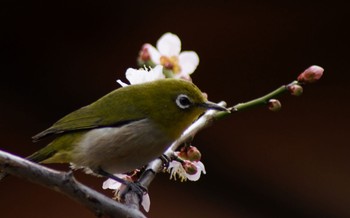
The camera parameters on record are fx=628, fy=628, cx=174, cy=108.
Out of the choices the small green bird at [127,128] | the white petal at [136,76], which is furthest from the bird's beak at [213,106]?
the white petal at [136,76]

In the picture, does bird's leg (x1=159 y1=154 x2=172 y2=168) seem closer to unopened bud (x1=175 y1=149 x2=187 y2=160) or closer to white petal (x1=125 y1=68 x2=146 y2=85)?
unopened bud (x1=175 y1=149 x2=187 y2=160)

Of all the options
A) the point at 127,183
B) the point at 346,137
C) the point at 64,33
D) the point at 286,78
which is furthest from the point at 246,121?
the point at 127,183

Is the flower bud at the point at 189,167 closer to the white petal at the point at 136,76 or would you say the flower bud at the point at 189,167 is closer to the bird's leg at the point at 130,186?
the bird's leg at the point at 130,186

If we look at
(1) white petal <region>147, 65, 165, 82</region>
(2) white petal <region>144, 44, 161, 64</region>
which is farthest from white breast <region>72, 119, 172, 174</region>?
(2) white petal <region>144, 44, 161, 64</region>

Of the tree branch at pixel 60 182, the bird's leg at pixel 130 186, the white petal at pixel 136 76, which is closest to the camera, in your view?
the tree branch at pixel 60 182

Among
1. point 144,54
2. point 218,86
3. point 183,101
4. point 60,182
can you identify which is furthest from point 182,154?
point 218,86

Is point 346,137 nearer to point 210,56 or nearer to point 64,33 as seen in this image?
point 210,56

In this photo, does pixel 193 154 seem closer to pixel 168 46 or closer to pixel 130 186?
pixel 130 186
